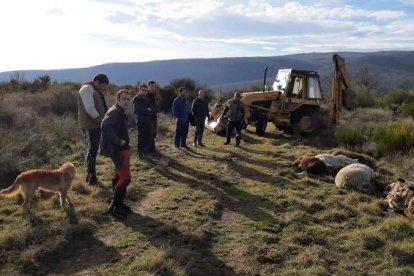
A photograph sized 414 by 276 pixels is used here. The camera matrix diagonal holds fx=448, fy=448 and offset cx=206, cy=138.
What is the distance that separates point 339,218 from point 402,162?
413cm

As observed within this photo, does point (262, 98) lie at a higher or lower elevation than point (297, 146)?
higher

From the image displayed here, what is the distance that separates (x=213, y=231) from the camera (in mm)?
6059

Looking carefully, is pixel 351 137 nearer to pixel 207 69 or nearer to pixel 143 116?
pixel 143 116

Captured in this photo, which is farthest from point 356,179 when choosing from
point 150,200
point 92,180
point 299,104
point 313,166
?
point 299,104

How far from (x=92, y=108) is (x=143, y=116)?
10.7ft

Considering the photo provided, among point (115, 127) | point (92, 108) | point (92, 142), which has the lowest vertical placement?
point (92, 142)

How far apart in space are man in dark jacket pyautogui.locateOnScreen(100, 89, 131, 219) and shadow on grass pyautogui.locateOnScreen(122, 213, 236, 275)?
400 millimetres

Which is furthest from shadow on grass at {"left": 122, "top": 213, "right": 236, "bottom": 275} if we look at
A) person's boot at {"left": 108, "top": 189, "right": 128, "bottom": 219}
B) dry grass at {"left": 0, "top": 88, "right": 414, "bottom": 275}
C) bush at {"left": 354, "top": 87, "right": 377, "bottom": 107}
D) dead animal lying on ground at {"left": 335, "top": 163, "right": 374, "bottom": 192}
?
bush at {"left": 354, "top": 87, "right": 377, "bottom": 107}

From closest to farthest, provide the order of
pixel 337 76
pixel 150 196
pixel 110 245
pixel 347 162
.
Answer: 1. pixel 110 245
2. pixel 150 196
3. pixel 347 162
4. pixel 337 76

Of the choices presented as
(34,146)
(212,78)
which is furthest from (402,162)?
(212,78)

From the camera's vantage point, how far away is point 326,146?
13.1 meters

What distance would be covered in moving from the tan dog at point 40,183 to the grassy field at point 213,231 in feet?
0.83

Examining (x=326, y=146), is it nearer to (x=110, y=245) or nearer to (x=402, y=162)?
(x=402, y=162)

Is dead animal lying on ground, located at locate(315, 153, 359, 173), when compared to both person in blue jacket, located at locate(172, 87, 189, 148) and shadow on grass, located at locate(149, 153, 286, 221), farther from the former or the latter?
person in blue jacket, located at locate(172, 87, 189, 148)
